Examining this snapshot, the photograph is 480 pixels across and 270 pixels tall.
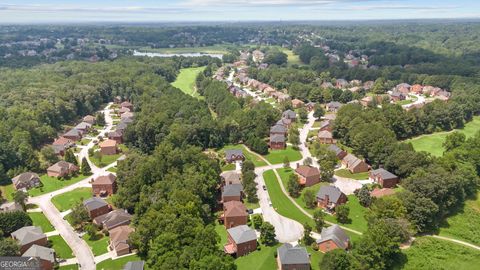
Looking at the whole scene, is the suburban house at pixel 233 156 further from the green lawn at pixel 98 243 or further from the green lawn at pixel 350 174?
the green lawn at pixel 98 243

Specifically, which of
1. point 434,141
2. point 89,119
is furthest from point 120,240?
point 434,141

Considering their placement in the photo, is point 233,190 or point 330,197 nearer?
point 330,197

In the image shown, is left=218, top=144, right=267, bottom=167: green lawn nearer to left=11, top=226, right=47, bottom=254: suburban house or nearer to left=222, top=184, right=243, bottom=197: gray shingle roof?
left=222, top=184, right=243, bottom=197: gray shingle roof

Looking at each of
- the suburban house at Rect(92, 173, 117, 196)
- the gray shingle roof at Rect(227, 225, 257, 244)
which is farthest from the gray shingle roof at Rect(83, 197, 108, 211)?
the gray shingle roof at Rect(227, 225, 257, 244)

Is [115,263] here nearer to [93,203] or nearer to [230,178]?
[93,203]

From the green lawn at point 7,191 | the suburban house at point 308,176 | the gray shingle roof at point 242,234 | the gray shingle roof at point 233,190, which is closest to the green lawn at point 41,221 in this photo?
the green lawn at point 7,191

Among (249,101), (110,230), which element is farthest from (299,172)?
(249,101)
